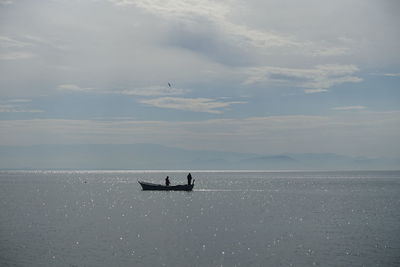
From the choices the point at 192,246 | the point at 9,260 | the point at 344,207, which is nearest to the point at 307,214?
the point at 344,207

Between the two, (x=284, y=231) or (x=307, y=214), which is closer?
(x=284, y=231)

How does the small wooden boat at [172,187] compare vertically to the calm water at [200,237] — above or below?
above

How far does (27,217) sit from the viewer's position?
5828cm

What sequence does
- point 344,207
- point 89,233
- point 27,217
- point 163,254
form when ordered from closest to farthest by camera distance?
point 163,254
point 89,233
point 27,217
point 344,207

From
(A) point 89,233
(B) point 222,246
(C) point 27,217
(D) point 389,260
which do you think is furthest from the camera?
(C) point 27,217

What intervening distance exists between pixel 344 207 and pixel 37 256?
4900 cm

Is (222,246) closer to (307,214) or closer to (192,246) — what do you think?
(192,246)

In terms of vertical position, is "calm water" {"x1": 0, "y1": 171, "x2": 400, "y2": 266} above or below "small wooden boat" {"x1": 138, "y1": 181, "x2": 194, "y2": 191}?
below

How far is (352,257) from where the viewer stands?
33.6 m

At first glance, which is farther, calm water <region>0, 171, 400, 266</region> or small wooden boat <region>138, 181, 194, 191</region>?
small wooden boat <region>138, 181, 194, 191</region>

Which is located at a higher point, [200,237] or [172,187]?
[172,187]

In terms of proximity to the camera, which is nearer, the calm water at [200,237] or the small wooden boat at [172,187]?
the calm water at [200,237]

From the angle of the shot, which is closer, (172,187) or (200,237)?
(200,237)

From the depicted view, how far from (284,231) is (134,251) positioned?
16212mm
